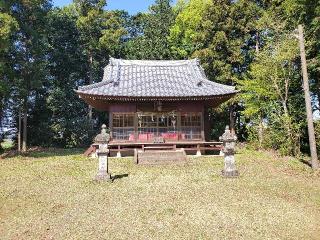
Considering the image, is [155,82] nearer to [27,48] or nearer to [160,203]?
[27,48]

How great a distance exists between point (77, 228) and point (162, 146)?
1408cm

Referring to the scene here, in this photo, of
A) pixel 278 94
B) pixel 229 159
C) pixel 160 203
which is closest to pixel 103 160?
pixel 160 203

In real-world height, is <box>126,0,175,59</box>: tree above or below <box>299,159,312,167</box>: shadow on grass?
above

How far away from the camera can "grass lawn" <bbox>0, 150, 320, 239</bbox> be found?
10195 mm

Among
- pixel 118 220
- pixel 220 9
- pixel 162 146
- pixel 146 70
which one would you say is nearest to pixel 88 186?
pixel 118 220

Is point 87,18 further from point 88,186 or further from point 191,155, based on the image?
point 88,186

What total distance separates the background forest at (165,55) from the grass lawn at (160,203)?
9286 millimetres

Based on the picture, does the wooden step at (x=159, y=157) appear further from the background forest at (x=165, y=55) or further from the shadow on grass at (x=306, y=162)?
the background forest at (x=165, y=55)

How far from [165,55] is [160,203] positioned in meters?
32.8

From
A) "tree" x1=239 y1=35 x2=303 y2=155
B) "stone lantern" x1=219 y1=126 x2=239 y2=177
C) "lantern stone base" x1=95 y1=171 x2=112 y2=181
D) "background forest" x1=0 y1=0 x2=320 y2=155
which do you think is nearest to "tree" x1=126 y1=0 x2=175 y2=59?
"background forest" x1=0 y1=0 x2=320 y2=155

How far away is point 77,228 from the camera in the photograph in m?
10.3

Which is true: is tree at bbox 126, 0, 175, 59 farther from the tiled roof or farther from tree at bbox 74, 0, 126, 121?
the tiled roof

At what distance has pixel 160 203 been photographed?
1265 centimetres

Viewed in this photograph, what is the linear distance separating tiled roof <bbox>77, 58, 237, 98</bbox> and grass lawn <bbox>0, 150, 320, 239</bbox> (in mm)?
5700
